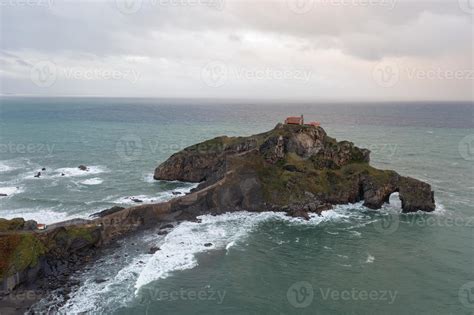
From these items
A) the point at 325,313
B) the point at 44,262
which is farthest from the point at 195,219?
the point at 325,313

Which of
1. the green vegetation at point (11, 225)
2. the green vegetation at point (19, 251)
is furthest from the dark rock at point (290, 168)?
the green vegetation at point (11, 225)

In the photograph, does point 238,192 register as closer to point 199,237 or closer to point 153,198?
point 199,237

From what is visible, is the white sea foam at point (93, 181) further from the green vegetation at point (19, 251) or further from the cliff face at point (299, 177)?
the green vegetation at point (19, 251)

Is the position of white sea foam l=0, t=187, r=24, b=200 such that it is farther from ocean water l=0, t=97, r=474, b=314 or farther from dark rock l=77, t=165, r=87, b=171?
dark rock l=77, t=165, r=87, b=171

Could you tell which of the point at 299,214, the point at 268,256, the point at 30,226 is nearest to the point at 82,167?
the point at 30,226

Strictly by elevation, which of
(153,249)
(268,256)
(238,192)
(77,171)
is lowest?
(268,256)

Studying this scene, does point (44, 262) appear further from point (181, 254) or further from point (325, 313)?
point (325, 313)

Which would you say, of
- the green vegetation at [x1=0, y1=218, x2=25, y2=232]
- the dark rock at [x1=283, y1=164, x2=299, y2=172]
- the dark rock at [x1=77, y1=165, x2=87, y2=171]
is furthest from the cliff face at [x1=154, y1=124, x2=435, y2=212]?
the dark rock at [x1=77, y1=165, x2=87, y2=171]
